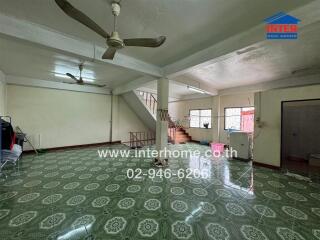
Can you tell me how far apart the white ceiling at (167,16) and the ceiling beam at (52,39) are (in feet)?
0.39

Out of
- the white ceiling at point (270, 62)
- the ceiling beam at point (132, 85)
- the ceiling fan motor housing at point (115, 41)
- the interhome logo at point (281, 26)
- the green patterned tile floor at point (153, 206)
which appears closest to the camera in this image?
the green patterned tile floor at point (153, 206)

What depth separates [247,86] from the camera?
618 cm

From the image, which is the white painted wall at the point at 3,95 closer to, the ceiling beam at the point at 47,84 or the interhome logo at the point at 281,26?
the ceiling beam at the point at 47,84

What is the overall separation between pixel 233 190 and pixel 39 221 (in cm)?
A: 309

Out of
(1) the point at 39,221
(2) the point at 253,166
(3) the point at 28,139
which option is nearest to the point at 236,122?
(2) the point at 253,166

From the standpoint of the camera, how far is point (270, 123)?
424 centimetres

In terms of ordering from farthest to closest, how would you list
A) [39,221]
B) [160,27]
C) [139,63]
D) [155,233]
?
1. [139,63]
2. [160,27]
3. [39,221]
4. [155,233]

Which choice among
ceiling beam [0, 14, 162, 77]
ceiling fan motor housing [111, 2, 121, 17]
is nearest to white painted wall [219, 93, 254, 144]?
ceiling beam [0, 14, 162, 77]

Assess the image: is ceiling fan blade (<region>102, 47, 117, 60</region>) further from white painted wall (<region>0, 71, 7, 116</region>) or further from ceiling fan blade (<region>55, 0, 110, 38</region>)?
white painted wall (<region>0, 71, 7, 116</region>)

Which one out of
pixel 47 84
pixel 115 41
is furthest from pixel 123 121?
pixel 115 41

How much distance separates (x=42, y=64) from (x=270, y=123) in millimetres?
6753

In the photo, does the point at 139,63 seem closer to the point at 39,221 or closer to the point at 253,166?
the point at 39,221

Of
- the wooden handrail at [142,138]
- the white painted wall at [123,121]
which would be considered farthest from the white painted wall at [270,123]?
the white painted wall at [123,121]

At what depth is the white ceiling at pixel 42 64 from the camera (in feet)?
10.6
